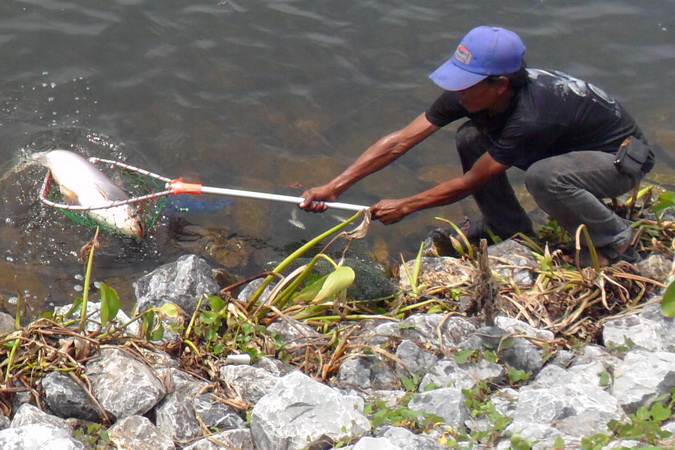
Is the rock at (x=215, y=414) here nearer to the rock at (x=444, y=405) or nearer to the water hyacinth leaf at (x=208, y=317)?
the water hyacinth leaf at (x=208, y=317)

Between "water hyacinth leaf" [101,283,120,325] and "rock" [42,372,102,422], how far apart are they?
0.33 m

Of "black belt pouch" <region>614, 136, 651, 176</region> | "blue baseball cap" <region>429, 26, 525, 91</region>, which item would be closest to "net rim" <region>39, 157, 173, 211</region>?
"blue baseball cap" <region>429, 26, 525, 91</region>

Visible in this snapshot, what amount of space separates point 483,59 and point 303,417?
2.36 m

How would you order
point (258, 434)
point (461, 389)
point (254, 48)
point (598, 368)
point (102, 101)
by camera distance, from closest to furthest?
point (258, 434), point (461, 389), point (598, 368), point (102, 101), point (254, 48)

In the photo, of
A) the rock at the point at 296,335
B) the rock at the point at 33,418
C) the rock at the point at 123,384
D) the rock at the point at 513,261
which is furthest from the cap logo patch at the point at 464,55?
the rock at the point at 33,418

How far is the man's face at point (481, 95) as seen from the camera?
4.20 m

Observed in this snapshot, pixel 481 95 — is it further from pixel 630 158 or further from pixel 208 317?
pixel 208 317

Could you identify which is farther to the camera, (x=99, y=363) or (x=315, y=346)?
(x=315, y=346)

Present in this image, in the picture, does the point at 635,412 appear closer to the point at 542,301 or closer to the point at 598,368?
the point at 598,368

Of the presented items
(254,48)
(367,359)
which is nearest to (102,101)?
(254,48)

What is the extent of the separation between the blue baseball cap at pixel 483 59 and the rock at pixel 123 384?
2.27 metres

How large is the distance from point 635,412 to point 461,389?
0.69 meters

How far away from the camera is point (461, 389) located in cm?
305

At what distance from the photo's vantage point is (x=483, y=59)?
413 cm
